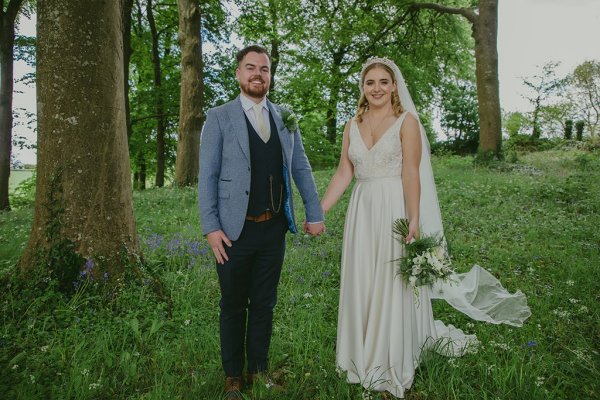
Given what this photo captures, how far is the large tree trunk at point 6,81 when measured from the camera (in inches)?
497

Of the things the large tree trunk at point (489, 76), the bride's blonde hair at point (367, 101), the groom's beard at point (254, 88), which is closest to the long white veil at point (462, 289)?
the bride's blonde hair at point (367, 101)

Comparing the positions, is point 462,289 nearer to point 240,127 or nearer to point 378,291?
point 378,291

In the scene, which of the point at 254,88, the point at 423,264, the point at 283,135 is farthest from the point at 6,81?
the point at 423,264

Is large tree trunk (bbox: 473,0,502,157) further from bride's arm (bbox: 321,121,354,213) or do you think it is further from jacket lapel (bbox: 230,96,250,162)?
jacket lapel (bbox: 230,96,250,162)

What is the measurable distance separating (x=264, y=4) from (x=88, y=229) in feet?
61.2

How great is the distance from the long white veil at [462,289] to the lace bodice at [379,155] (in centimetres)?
29

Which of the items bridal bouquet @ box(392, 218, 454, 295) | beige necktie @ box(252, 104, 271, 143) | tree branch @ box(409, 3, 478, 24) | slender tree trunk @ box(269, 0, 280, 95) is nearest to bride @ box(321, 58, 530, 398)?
bridal bouquet @ box(392, 218, 454, 295)

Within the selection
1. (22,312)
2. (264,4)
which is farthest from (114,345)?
(264,4)

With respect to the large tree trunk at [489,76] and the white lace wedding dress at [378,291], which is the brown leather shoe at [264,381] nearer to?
the white lace wedding dress at [378,291]

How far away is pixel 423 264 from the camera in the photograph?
296cm

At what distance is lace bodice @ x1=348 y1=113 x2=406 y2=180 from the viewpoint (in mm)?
3227

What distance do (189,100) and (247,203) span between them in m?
10.9

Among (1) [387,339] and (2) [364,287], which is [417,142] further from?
(1) [387,339]

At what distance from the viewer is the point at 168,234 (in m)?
6.52
